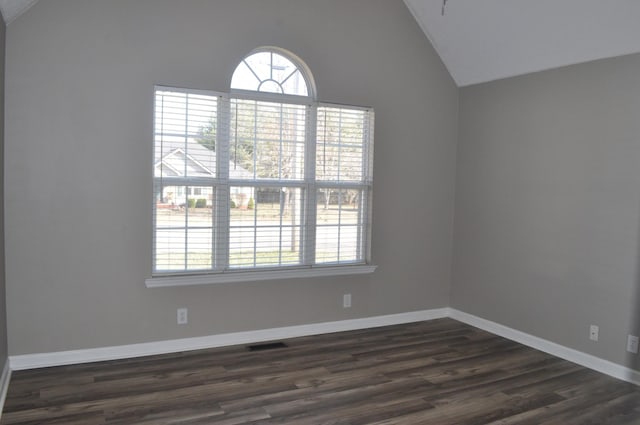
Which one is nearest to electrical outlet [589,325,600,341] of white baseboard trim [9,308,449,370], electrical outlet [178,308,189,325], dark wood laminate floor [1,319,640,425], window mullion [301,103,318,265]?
dark wood laminate floor [1,319,640,425]

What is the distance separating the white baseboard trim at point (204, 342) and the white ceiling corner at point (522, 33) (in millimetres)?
2386

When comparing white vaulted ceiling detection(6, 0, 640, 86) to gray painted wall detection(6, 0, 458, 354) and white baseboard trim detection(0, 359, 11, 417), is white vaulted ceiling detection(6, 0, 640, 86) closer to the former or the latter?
gray painted wall detection(6, 0, 458, 354)

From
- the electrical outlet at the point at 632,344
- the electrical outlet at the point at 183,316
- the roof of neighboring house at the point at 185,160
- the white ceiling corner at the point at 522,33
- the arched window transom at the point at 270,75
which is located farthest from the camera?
the arched window transom at the point at 270,75

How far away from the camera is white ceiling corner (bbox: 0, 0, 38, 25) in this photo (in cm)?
285

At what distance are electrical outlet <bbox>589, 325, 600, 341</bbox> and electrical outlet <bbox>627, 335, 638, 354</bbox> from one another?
0.72 feet

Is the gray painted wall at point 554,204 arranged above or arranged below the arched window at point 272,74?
below

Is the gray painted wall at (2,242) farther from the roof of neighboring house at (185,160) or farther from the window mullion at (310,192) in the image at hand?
the window mullion at (310,192)

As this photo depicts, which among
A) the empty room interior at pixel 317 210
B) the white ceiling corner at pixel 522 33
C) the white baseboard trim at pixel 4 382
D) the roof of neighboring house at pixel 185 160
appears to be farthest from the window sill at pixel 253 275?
the white ceiling corner at pixel 522 33

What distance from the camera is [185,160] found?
3.70 meters

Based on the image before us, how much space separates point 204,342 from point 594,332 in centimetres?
296

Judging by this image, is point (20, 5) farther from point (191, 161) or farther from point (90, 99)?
point (191, 161)

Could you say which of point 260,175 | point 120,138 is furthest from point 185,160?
point 260,175

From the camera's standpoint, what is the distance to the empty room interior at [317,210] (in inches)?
125

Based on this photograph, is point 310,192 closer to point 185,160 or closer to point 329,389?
point 185,160
